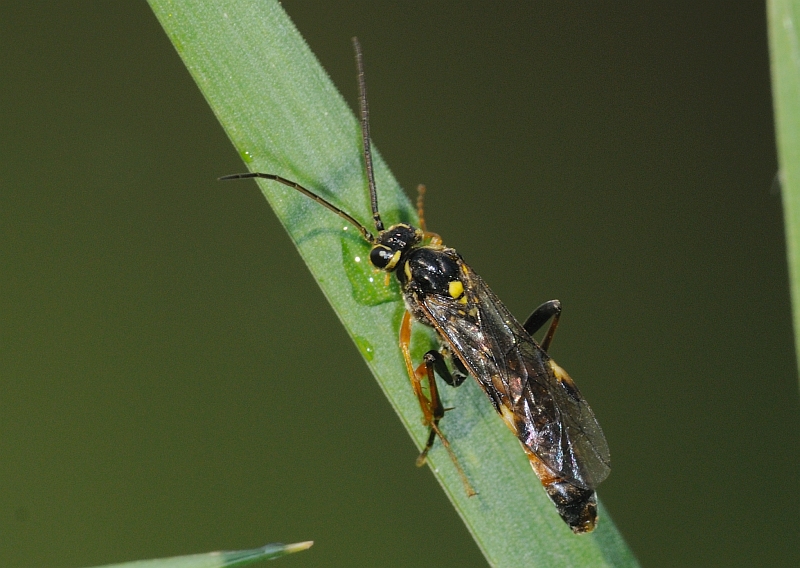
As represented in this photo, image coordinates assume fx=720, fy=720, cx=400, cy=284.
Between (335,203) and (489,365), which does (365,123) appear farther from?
(489,365)

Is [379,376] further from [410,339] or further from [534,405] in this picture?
[534,405]

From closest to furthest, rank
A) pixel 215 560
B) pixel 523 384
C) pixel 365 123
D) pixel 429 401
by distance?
pixel 215 560 < pixel 365 123 < pixel 429 401 < pixel 523 384

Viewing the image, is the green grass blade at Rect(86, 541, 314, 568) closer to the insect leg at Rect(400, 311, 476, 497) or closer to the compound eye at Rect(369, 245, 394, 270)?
the insect leg at Rect(400, 311, 476, 497)

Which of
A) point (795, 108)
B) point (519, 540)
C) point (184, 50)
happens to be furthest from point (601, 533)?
point (184, 50)

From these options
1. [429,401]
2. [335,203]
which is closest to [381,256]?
[335,203]

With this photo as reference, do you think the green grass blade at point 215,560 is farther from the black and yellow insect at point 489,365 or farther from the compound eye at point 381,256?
the compound eye at point 381,256

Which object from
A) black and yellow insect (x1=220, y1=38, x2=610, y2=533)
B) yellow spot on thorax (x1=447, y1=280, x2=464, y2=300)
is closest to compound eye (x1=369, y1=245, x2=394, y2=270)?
black and yellow insect (x1=220, y1=38, x2=610, y2=533)

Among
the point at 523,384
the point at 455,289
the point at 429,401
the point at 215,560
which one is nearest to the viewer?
the point at 215,560

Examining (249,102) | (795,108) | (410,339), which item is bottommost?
(795,108)
